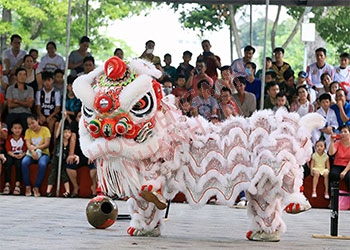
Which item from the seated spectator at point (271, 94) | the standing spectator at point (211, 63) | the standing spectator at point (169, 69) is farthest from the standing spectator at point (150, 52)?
the seated spectator at point (271, 94)

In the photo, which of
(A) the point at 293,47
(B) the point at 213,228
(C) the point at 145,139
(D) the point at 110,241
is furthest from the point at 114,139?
(A) the point at 293,47

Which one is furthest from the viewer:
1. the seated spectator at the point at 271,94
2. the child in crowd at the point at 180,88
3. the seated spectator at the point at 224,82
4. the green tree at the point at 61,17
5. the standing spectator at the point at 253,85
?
the green tree at the point at 61,17

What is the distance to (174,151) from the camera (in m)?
9.28

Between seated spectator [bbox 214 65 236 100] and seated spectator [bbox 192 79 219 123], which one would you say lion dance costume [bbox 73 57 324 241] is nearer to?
seated spectator [bbox 192 79 219 123]

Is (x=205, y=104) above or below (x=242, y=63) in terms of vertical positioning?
below

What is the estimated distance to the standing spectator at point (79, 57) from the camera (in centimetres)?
1812

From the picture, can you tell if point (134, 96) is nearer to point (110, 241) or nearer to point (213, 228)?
point (110, 241)

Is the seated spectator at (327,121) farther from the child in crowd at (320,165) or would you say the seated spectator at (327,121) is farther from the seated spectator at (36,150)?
the seated spectator at (36,150)

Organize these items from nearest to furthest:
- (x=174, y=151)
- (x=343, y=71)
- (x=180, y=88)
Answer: (x=174, y=151) → (x=180, y=88) → (x=343, y=71)

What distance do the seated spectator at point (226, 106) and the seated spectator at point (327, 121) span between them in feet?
8.36

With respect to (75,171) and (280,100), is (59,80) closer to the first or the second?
(75,171)

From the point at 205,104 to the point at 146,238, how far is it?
5.13 meters

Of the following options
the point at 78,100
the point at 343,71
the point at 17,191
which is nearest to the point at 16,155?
the point at 17,191

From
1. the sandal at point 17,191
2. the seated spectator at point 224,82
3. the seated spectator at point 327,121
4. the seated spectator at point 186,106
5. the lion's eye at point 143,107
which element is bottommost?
the sandal at point 17,191
